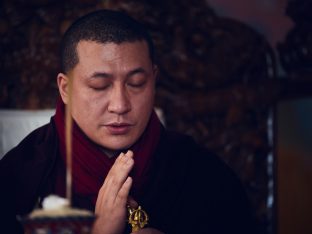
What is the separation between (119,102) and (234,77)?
0.95 metres

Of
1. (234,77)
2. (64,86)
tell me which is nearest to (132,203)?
(64,86)

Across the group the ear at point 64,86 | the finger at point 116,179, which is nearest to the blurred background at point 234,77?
the ear at point 64,86

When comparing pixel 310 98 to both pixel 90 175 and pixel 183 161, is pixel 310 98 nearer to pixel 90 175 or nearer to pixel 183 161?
pixel 183 161

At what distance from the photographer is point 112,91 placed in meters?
1.48

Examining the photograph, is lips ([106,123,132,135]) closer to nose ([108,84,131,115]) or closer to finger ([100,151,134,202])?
nose ([108,84,131,115])

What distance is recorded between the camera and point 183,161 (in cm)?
167

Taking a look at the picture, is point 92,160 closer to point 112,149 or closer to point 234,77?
point 112,149

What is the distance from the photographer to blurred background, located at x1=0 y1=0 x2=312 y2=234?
87.8 inches

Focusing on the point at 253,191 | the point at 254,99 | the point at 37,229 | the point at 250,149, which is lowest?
the point at 253,191

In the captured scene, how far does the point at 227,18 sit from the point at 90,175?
1.06 m

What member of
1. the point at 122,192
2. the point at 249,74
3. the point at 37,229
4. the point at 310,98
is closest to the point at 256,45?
the point at 249,74

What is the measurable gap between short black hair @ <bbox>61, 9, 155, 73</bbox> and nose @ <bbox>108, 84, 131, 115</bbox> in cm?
12

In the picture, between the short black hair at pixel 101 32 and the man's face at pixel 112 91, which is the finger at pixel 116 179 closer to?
the man's face at pixel 112 91

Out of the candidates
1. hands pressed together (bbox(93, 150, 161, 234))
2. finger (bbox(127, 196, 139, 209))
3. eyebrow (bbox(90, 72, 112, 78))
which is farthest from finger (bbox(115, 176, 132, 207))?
eyebrow (bbox(90, 72, 112, 78))
